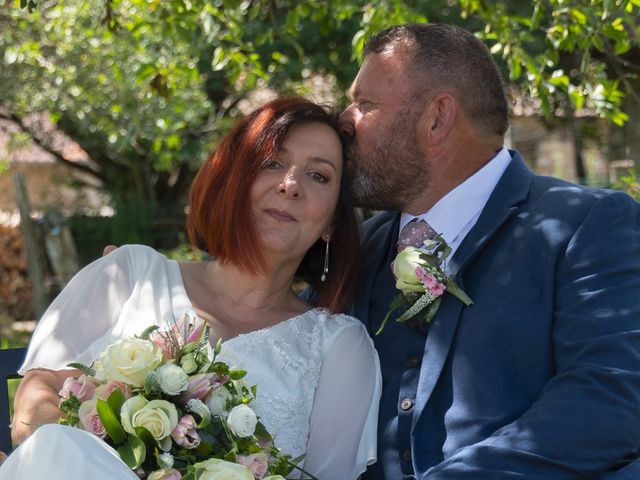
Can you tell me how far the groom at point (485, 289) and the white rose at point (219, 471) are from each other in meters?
0.67

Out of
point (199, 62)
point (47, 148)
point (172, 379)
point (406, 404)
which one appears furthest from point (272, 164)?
point (47, 148)

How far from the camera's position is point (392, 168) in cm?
358

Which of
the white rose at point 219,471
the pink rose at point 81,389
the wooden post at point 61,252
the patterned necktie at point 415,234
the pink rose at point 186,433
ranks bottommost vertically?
the wooden post at point 61,252

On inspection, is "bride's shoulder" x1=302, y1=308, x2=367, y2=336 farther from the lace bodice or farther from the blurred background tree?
the blurred background tree

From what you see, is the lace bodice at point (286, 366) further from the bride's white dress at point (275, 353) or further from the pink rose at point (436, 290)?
the pink rose at point (436, 290)

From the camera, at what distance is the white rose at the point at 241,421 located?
268 cm

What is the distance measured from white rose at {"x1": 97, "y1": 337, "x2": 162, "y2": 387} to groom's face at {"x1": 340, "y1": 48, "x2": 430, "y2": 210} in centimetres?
121

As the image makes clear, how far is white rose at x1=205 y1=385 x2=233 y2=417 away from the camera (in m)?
2.71

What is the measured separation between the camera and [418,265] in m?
3.21

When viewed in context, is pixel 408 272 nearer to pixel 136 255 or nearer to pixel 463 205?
pixel 463 205

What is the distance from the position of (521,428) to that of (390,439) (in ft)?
1.75

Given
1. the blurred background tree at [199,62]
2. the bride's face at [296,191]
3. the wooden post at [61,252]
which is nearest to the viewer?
the bride's face at [296,191]

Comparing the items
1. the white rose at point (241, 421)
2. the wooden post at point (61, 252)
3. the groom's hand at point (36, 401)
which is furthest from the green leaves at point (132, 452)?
the wooden post at point (61, 252)

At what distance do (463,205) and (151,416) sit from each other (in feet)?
4.76
